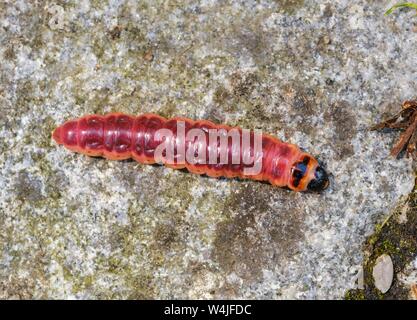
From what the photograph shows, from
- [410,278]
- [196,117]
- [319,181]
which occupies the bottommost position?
[410,278]

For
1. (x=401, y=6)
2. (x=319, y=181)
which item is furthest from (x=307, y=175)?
(x=401, y=6)

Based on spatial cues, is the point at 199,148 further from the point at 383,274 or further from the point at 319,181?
the point at 383,274

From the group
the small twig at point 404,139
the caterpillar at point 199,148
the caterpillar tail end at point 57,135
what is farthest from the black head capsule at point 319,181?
the caterpillar tail end at point 57,135

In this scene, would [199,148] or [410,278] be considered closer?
[199,148]

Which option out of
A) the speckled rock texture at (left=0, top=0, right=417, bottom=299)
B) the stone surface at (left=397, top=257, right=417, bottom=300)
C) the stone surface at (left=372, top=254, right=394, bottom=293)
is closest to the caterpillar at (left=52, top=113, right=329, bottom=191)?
the speckled rock texture at (left=0, top=0, right=417, bottom=299)

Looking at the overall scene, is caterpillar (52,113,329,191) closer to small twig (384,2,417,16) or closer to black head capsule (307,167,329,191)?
black head capsule (307,167,329,191)

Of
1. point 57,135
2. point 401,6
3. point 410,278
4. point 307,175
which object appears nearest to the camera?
point 307,175
